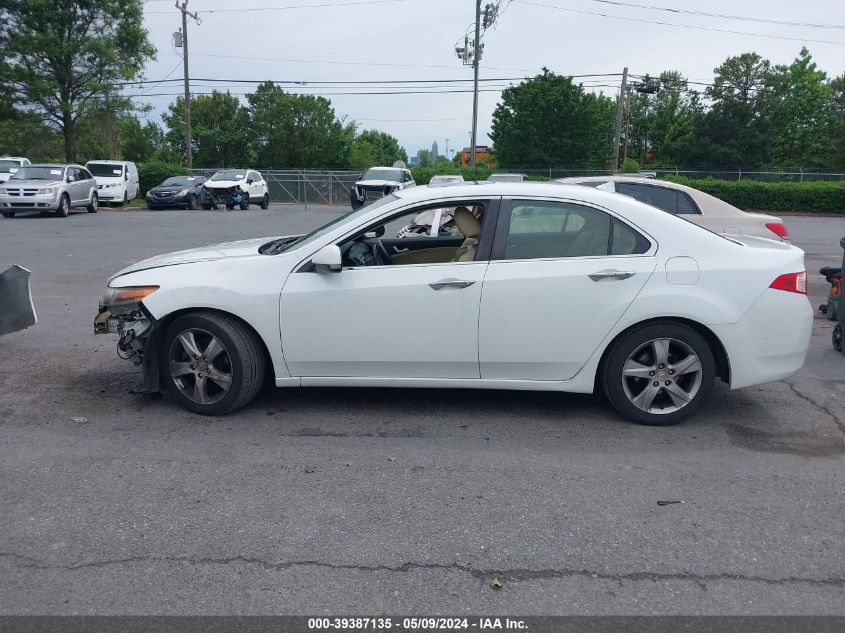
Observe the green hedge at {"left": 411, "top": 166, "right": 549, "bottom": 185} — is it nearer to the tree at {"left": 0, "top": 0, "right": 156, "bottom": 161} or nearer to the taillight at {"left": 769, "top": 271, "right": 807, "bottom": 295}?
the tree at {"left": 0, "top": 0, "right": 156, "bottom": 161}

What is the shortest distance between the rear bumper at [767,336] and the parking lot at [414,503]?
0.43 meters

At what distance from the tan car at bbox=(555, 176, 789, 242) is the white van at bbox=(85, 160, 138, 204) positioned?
24.3m

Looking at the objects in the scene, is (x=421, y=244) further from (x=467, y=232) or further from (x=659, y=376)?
(x=659, y=376)

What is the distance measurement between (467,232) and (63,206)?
2152 cm

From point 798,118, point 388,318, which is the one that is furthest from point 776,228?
point 798,118

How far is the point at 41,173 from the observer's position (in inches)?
938

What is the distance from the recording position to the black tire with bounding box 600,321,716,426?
497 cm

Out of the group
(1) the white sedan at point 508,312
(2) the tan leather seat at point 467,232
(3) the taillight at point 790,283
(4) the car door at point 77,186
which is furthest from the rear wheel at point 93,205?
(3) the taillight at point 790,283

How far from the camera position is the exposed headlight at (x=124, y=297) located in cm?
514

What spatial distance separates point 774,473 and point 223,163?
64.6m

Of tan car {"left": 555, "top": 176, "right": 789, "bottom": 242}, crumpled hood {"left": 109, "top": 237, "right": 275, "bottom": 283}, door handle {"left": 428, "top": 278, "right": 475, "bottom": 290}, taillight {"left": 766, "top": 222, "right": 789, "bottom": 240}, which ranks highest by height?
tan car {"left": 555, "top": 176, "right": 789, "bottom": 242}

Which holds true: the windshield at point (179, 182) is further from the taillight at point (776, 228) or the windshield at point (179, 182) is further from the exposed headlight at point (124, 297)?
the exposed headlight at point (124, 297)

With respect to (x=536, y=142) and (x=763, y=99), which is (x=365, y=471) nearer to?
(x=536, y=142)

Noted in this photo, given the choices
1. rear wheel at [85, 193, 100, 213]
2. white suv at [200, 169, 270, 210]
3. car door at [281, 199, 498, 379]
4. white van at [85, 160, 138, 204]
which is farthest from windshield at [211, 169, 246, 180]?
car door at [281, 199, 498, 379]
